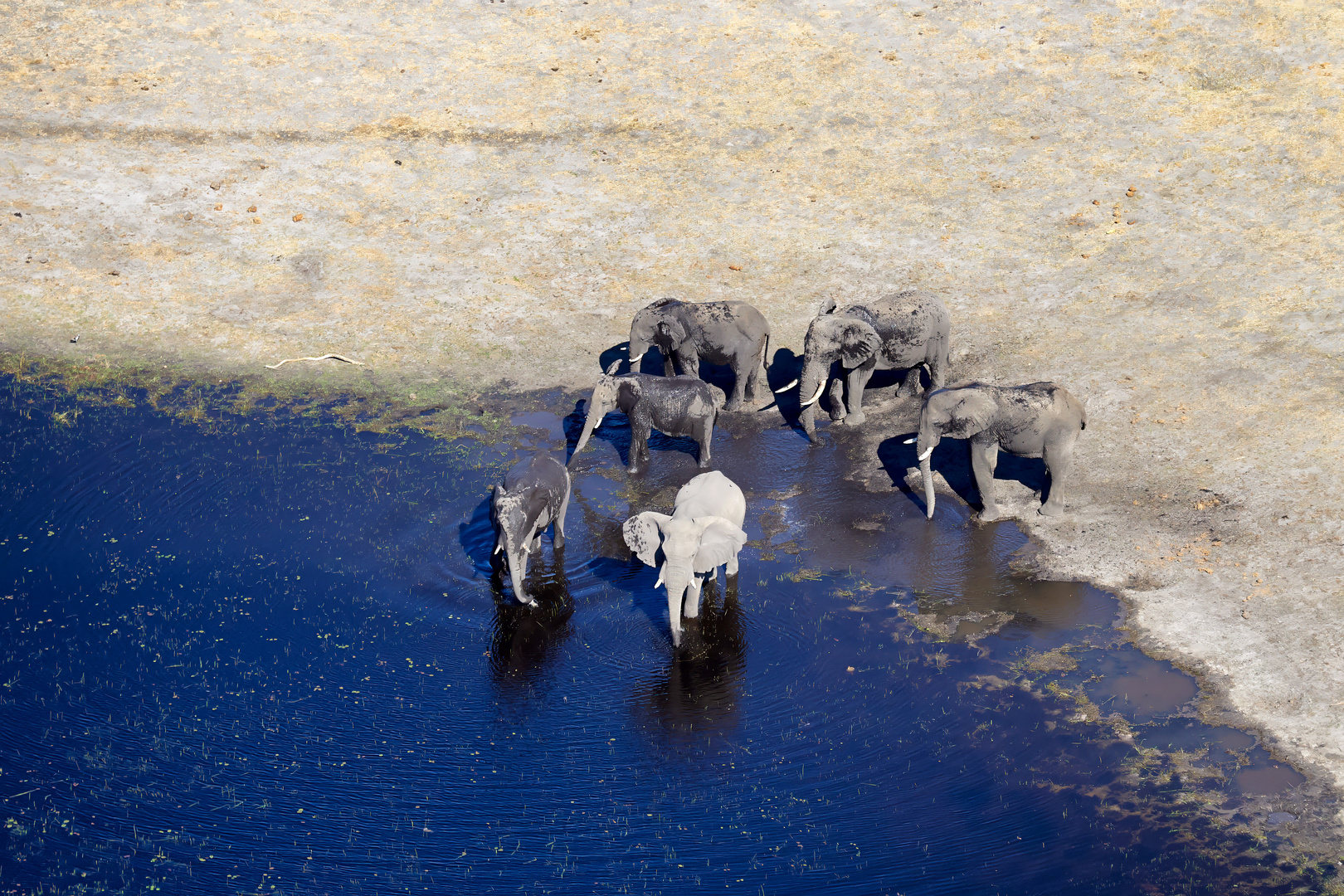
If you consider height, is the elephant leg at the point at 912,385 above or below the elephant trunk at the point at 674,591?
above

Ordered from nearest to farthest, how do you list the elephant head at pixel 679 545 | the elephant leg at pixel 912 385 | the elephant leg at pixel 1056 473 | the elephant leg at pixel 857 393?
the elephant head at pixel 679 545 → the elephant leg at pixel 1056 473 → the elephant leg at pixel 857 393 → the elephant leg at pixel 912 385

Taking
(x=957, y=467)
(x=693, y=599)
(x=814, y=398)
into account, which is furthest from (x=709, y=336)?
(x=693, y=599)

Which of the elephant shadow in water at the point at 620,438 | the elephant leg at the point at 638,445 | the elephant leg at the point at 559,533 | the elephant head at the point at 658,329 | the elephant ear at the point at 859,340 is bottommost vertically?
the elephant leg at the point at 559,533

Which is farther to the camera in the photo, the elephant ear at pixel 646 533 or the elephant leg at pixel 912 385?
the elephant leg at pixel 912 385

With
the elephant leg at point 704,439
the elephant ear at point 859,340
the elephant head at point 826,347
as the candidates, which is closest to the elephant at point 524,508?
the elephant leg at point 704,439

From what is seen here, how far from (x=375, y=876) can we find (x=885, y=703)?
19.0ft

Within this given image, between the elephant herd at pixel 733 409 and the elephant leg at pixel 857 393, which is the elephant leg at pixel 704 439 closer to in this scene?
the elephant herd at pixel 733 409

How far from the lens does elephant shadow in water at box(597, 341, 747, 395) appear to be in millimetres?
22438

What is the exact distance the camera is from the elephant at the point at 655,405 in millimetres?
18312

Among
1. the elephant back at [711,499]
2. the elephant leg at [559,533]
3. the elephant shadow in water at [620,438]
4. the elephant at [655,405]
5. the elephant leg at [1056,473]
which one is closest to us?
the elephant back at [711,499]

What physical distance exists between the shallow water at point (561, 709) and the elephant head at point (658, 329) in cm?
341

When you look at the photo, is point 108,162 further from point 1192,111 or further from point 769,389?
point 1192,111

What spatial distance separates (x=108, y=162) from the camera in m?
27.3

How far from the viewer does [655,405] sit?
18.3 meters
